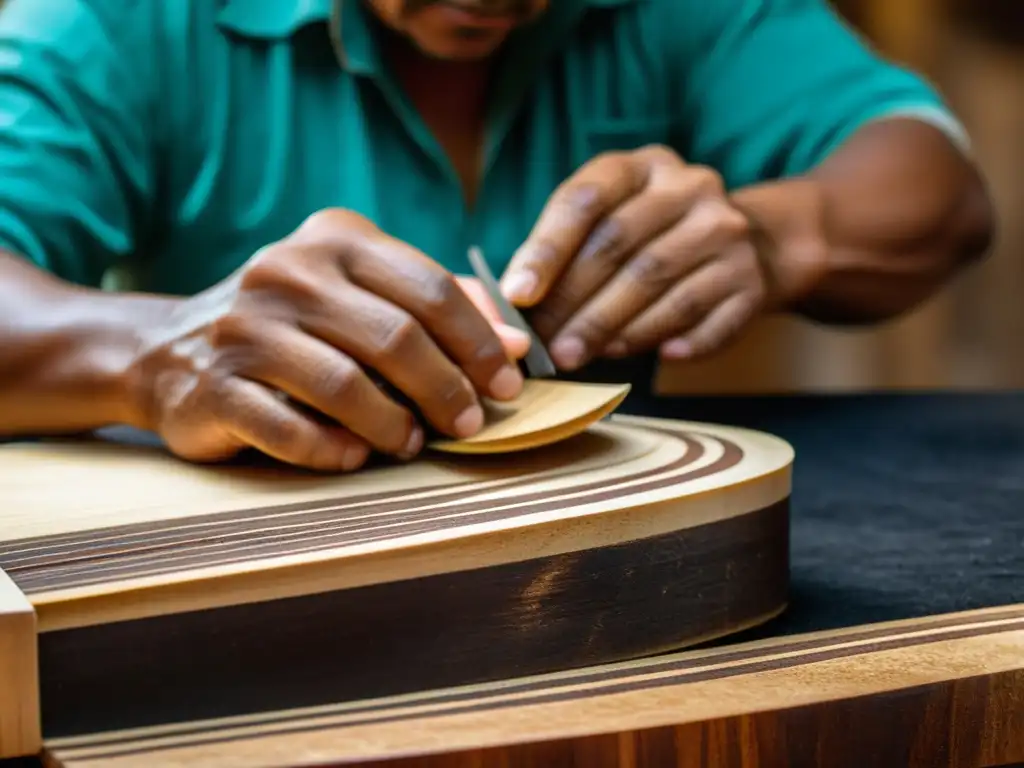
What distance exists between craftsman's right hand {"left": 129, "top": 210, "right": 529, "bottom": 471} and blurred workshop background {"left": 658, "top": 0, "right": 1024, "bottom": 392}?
2.11 metres

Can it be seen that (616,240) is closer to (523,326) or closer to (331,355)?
(523,326)

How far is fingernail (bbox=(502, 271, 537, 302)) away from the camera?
0.81 m

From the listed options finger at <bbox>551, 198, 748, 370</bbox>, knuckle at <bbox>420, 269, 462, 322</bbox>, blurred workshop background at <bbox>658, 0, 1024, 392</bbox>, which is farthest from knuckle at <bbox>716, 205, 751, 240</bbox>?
blurred workshop background at <bbox>658, 0, 1024, 392</bbox>

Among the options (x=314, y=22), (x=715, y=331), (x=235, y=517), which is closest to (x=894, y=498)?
(x=715, y=331)

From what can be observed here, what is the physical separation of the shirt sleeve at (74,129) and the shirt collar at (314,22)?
0.29ft

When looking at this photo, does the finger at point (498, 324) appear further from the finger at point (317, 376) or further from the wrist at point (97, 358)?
the wrist at point (97, 358)

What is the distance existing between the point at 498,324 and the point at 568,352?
0.26 ft

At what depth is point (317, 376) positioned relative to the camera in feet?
2.12

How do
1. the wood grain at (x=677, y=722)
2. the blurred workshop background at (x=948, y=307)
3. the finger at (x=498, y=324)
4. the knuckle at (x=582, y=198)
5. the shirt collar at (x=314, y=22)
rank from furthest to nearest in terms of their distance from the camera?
the blurred workshop background at (x=948, y=307), the shirt collar at (x=314, y=22), the knuckle at (x=582, y=198), the finger at (x=498, y=324), the wood grain at (x=677, y=722)

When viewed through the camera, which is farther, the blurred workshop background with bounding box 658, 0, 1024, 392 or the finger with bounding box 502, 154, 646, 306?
the blurred workshop background with bounding box 658, 0, 1024, 392

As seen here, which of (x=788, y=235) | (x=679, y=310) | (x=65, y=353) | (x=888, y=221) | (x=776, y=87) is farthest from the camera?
(x=776, y=87)

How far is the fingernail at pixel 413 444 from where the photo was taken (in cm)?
68

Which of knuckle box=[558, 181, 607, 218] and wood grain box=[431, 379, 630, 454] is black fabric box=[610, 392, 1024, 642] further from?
knuckle box=[558, 181, 607, 218]

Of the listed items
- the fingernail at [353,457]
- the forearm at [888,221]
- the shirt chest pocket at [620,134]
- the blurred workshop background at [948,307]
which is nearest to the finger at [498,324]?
the fingernail at [353,457]
